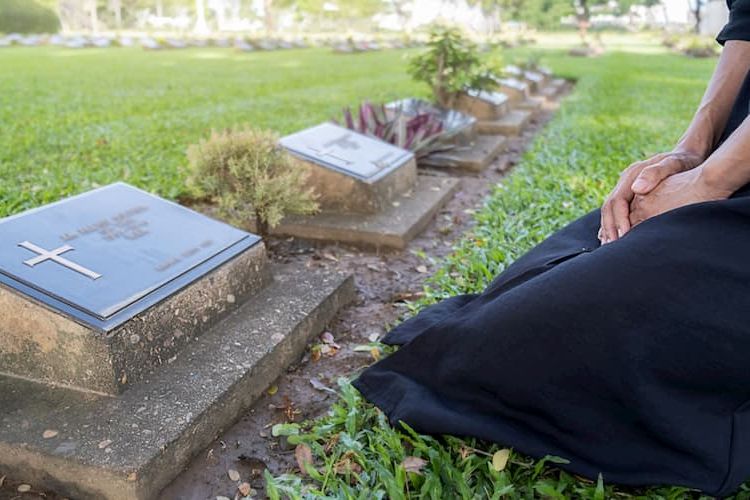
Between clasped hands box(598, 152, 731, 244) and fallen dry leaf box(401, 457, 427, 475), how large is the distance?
0.77m

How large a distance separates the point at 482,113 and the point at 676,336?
17.6 ft

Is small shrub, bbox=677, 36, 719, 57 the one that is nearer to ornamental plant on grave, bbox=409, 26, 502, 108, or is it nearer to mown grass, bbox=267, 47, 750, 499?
mown grass, bbox=267, 47, 750, 499

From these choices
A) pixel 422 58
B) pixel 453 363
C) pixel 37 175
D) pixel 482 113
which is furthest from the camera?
pixel 482 113

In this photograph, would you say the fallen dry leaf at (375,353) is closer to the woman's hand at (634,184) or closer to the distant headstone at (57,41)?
the woman's hand at (634,184)

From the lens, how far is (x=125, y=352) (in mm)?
1730

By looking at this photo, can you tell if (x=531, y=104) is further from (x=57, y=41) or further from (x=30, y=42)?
(x=30, y=42)

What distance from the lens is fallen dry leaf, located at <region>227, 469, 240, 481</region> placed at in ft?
5.42

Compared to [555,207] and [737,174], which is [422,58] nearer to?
[555,207]

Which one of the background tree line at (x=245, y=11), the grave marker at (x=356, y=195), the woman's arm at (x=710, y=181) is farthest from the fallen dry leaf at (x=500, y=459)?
the background tree line at (x=245, y=11)

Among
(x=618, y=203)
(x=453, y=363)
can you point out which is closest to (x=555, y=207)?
(x=618, y=203)

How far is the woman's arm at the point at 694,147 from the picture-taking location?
5.74 ft

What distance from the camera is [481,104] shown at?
6484 mm

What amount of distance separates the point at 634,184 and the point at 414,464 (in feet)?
2.95

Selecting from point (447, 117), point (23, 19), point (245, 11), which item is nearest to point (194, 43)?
point (23, 19)
